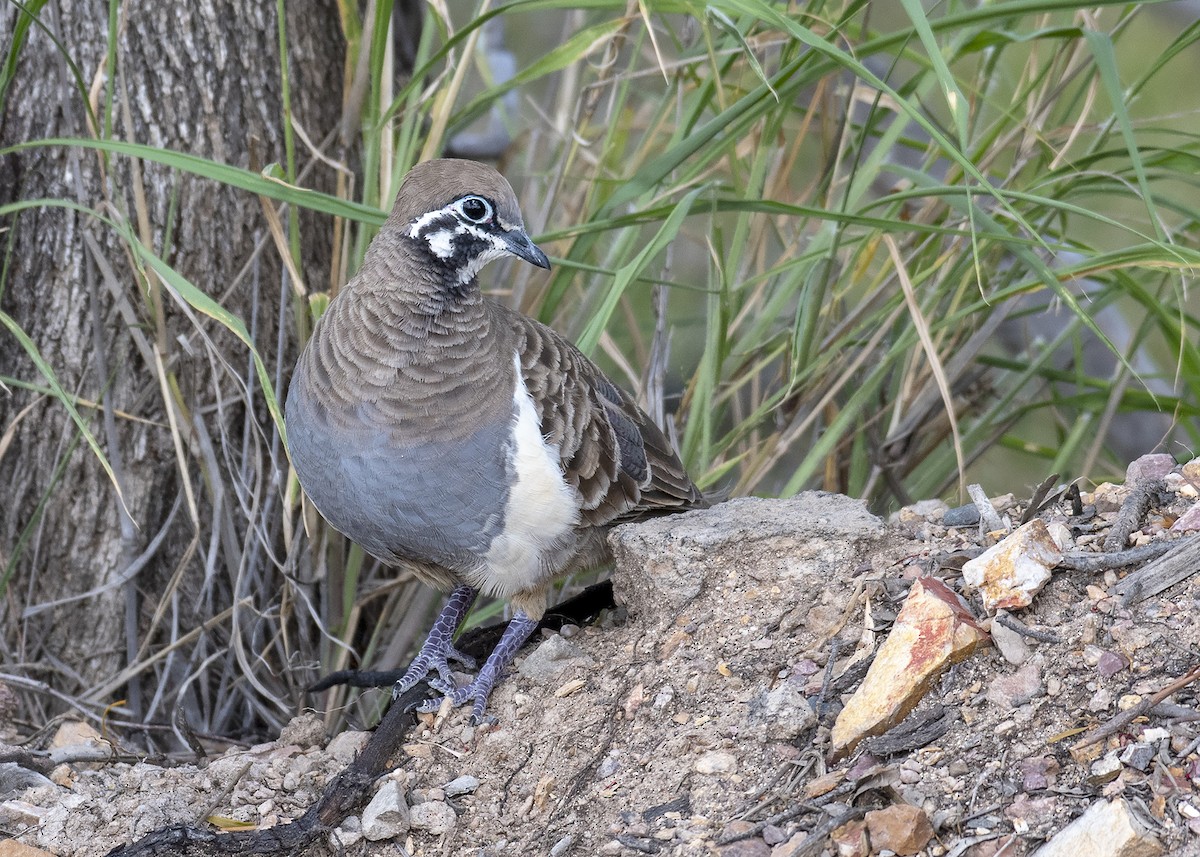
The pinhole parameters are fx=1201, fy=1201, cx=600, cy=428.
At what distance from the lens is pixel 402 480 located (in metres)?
2.53

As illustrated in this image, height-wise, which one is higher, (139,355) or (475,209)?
(475,209)

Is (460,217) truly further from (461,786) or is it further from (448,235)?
(461,786)

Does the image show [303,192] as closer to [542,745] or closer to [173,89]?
[173,89]

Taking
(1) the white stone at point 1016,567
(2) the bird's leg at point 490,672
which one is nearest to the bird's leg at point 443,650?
(2) the bird's leg at point 490,672

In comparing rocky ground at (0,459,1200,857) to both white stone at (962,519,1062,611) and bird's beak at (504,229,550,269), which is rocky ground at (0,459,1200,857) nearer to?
white stone at (962,519,1062,611)

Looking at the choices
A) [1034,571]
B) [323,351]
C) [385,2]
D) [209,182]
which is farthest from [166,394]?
[1034,571]

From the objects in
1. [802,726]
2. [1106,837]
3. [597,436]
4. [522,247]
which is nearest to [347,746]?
[597,436]

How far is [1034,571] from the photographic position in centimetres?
208

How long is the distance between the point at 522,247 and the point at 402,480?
570 mm

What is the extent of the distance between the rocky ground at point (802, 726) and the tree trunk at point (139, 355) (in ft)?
2.50

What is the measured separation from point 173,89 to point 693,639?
2.04 meters

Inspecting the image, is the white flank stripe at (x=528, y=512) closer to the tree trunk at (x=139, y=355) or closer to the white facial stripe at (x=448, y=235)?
the white facial stripe at (x=448, y=235)

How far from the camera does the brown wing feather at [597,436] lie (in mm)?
2738

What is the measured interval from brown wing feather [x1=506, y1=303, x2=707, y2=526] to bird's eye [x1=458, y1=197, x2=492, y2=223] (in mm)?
298
